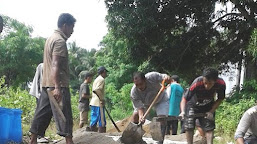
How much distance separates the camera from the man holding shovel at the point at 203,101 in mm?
5184

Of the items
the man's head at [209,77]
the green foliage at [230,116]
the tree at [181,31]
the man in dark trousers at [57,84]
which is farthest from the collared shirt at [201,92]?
the tree at [181,31]

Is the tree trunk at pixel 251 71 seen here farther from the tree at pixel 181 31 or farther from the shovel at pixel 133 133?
the shovel at pixel 133 133

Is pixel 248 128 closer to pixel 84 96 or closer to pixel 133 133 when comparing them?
pixel 133 133

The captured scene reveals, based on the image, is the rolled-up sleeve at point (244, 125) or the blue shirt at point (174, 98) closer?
the rolled-up sleeve at point (244, 125)

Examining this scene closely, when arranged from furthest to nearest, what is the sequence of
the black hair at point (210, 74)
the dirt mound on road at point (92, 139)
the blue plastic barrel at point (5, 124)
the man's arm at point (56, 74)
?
1. the dirt mound on road at point (92, 139)
2. the blue plastic barrel at point (5, 124)
3. the black hair at point (210, 74)
4. the man's arm at point (56, 74)

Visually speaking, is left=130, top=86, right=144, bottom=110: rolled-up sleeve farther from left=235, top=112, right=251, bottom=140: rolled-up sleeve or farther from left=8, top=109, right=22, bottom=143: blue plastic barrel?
left=235, top=112, right=251, bottom=140: rolled-up sleeve

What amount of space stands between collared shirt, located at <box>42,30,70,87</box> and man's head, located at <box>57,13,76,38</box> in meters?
0.06

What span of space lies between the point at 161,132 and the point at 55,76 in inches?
72.6

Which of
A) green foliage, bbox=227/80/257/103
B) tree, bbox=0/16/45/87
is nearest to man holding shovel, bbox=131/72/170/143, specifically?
green foliage, bbox=227/80/257/103

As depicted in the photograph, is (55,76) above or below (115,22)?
below

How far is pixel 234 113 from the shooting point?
9.93 meters

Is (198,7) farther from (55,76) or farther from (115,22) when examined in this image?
(55,76)

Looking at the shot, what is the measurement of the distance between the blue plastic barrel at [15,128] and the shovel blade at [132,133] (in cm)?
144

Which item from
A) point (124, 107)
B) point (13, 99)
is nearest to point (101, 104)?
point (13, 99)
